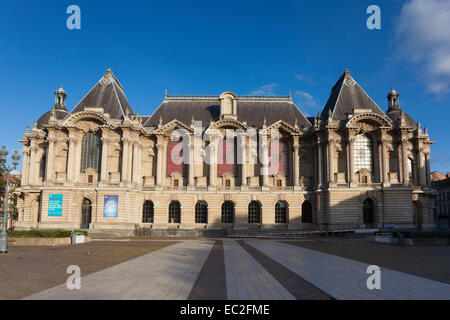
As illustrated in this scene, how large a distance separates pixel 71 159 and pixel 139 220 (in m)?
13.8

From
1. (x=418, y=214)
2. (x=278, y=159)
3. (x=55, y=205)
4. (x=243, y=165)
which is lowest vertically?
(x=418, y=214)

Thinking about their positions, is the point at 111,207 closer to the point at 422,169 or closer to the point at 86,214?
the point at 86,214

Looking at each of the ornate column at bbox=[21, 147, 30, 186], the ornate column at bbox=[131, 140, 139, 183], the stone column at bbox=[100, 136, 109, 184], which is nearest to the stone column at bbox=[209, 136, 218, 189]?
the ornate column at bbox=[131, 140, 139, 183]

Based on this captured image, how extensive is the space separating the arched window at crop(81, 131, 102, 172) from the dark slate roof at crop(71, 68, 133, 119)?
14.3 ft

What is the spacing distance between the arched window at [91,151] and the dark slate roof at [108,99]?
434cm

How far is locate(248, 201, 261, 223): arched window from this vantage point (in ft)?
182

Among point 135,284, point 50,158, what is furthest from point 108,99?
point 135,284

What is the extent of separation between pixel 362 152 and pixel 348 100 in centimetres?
905

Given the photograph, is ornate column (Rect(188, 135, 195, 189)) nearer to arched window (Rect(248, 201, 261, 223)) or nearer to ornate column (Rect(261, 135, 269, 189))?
arched window (Rect(248, 201, 261, 223))

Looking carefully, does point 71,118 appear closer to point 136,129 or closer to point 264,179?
point 136,129

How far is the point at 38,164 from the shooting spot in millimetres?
58250

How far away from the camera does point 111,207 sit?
170ft

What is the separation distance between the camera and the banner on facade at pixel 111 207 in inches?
2034
